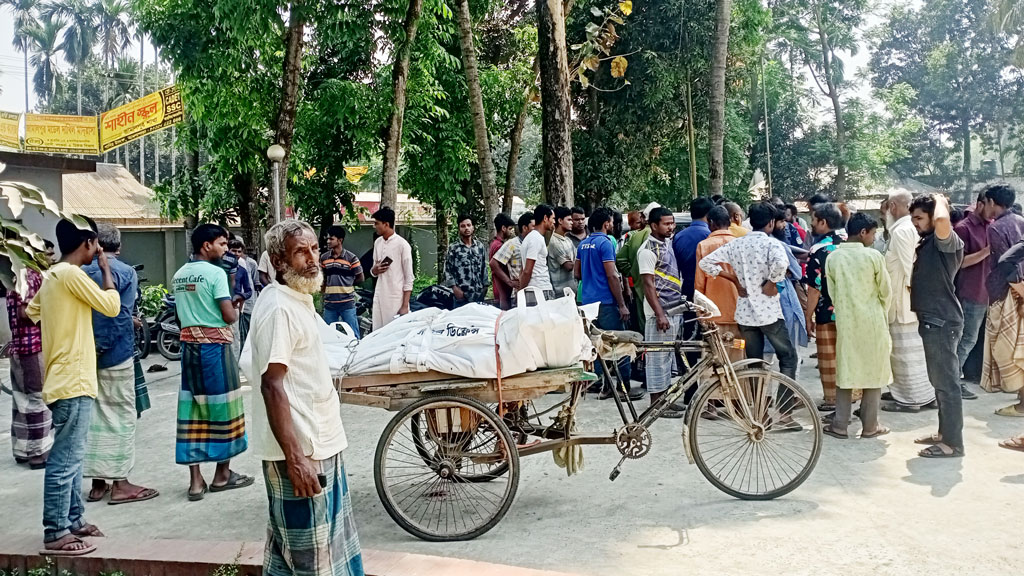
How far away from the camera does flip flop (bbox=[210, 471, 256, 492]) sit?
5.64 m

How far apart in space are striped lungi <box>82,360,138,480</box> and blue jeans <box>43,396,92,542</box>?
1.00 m

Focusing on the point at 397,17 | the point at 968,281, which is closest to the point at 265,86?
the point at 397,17

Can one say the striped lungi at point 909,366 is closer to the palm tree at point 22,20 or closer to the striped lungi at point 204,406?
the striped lungi at point 204,406

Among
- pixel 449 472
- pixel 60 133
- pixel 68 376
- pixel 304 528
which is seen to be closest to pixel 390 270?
pixel 449 472

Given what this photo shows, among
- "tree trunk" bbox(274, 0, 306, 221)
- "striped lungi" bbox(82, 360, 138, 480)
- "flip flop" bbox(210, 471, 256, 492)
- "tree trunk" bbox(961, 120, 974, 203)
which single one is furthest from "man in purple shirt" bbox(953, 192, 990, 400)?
"tree trunk" bbox(961, 120, 974, 203)

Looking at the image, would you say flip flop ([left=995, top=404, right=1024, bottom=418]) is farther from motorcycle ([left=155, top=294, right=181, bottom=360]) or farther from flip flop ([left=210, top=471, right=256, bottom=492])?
motorcycle ([left=155, top=294, right=181, bottom=360])

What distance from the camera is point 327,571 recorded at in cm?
329

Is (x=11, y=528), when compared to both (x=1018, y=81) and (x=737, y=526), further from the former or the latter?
(x=1018, y=81)

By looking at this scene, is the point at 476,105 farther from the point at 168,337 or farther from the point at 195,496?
the point at 195,496

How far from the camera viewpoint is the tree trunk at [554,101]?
1090 cm

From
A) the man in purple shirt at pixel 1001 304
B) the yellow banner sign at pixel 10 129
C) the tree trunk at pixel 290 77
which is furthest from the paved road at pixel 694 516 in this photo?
the yellow banner sign at pixel 10 129

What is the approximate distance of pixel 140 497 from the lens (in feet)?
18.1

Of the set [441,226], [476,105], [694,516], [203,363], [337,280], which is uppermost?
[476,105]

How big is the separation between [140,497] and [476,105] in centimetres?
847
